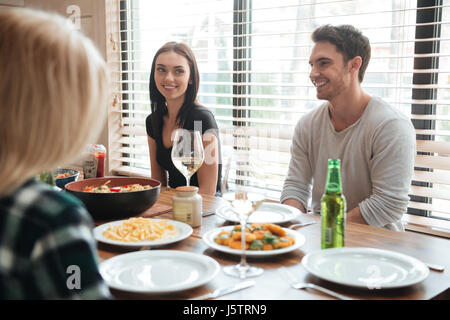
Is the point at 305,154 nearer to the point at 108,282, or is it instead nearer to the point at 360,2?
the point at 360,2

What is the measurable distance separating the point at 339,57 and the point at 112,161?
226cm

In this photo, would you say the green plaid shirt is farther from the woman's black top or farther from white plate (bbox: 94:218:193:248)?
the woman's black top

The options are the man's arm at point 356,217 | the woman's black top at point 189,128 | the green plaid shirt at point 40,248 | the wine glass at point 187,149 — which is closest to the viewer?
the green plaid shirt at point 40,248

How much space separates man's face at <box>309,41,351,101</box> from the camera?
6.91 feet

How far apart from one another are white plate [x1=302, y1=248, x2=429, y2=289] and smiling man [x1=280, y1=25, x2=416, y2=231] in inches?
29.2

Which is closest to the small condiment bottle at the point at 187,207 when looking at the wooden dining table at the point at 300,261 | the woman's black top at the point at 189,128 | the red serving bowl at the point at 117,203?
the wooden dining table at the point at 300,261

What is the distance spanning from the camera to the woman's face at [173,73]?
A: 102 inches

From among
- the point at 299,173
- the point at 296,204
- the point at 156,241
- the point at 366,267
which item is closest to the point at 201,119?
the point at 299,173

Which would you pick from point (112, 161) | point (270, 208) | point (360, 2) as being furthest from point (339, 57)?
point (112, 161)

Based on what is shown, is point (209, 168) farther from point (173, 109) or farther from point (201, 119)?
point (173, 109)

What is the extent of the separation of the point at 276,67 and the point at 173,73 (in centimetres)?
70

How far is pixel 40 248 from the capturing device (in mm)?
642

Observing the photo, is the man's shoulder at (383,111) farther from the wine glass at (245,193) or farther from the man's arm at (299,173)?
the wine glass at (245,193)

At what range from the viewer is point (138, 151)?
3623 mm
